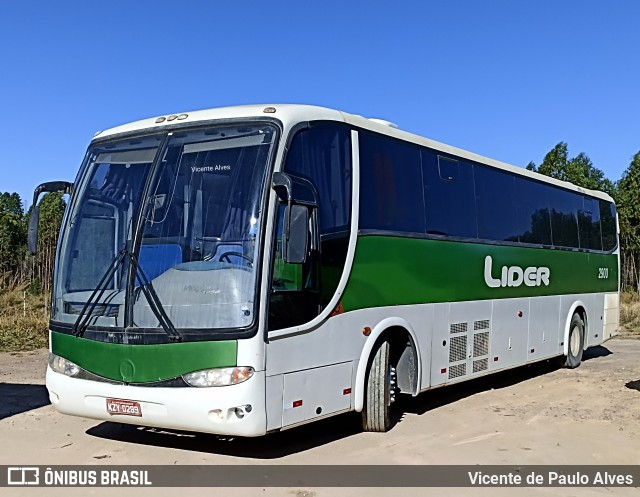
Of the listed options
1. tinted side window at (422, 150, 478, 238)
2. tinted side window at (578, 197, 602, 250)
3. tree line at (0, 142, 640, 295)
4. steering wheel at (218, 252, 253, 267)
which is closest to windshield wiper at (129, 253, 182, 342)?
steering wheel at (218, 252, 253, 267)

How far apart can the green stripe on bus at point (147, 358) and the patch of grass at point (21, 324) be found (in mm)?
11462

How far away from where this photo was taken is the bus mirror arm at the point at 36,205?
7719 millimetres

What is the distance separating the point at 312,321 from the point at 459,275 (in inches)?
143

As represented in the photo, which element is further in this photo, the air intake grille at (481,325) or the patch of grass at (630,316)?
the patch of grass at (630,316)

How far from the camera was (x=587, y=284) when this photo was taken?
48.8 ft

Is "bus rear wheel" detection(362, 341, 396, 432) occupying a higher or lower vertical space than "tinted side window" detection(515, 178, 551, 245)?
lower

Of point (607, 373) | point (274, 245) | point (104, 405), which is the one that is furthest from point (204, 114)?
point (607, 373)

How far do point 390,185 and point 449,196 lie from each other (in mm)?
1617

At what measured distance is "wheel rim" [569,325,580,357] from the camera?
14.4m

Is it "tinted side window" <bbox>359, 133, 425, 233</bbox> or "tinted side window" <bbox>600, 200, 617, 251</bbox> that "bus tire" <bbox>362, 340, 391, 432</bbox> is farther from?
"tinted side window" <bbox>600, 200, 617, 251</bbox>

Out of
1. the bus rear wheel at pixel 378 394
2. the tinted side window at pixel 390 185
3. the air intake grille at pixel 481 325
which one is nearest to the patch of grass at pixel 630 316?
the air intake grille at pixel 481 325

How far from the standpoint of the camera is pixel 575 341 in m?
14.6

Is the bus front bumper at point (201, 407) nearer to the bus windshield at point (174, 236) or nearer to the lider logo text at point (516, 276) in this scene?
the bus windshield at point (174, 236)

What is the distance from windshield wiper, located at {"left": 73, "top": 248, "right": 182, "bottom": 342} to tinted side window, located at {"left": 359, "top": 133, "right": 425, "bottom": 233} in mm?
2521
